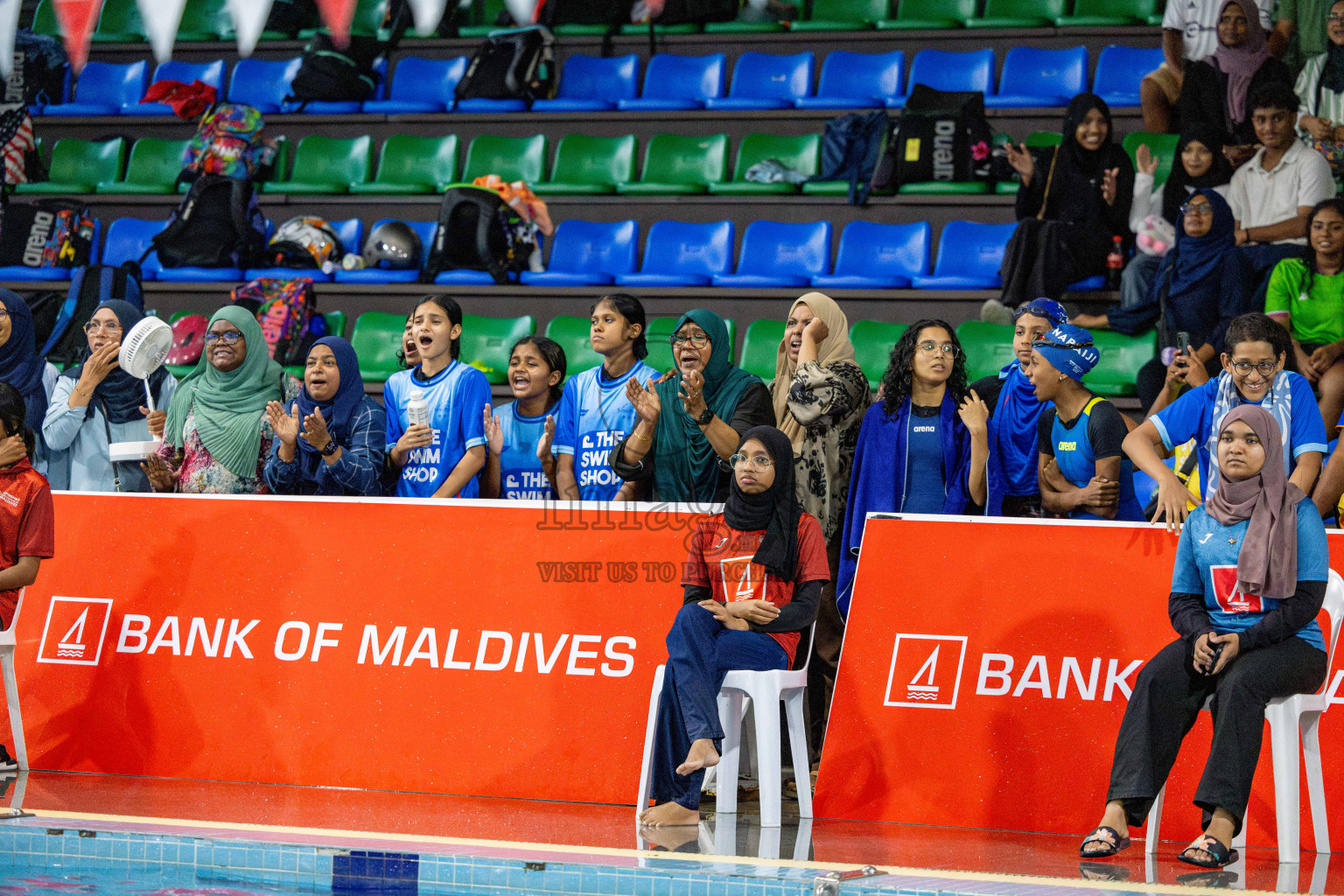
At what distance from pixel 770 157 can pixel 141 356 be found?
4697 mm

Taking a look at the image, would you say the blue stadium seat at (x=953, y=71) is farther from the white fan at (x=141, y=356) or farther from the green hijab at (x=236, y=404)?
the white fan at (x=141, y=356)

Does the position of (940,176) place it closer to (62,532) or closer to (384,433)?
(384,433)

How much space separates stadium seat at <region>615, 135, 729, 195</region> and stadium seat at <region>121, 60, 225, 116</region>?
3.83m

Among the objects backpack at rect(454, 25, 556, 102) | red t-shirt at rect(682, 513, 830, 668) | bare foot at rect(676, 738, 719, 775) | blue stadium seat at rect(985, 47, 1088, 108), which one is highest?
backpack at rect(454, 25, 556, 102)

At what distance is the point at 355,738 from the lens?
5.00m

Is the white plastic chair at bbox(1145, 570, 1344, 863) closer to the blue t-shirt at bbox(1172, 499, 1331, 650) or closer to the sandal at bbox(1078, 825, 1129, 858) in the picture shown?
the blue t-shirt at bbox(1172, 499, 1331, 650)

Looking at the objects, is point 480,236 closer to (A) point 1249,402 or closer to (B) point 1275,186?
(B) point 1275,186

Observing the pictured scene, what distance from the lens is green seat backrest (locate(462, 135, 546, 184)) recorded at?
9703mm

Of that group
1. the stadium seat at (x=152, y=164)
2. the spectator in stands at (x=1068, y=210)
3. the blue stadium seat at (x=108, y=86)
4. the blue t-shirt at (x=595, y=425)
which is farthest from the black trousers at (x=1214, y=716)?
the blue stadium seat at (x=108, y=86)

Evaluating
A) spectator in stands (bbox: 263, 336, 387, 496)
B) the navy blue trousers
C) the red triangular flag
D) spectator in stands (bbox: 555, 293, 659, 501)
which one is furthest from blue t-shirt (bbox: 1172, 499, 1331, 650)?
the red triangular flag

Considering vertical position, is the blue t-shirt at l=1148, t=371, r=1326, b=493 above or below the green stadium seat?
below

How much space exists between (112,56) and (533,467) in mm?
8031

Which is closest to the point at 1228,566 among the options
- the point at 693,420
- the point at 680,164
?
the point at 693,420

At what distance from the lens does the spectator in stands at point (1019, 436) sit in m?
5.18
